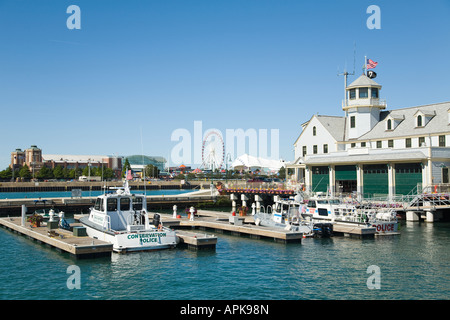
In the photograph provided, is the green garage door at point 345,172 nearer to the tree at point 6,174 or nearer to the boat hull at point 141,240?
the boat hull at point 141,240

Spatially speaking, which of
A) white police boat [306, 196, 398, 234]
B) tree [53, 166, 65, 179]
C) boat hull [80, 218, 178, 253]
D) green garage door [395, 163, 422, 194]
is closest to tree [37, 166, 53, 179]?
tree [53, 166, 65, 179]

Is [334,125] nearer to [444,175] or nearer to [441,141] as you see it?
[441,141]

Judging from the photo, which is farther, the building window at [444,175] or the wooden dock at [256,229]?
the building window at [444,175]

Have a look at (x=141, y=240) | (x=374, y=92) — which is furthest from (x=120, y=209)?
(x=374, y=92)

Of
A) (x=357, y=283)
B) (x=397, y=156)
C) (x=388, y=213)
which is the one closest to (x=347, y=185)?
(x=397, y=156)

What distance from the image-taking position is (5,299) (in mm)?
20266

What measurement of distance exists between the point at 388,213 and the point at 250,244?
13.8 m

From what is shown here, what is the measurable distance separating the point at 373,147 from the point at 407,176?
11332 mm

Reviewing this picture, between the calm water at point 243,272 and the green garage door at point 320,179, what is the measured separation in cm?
2909

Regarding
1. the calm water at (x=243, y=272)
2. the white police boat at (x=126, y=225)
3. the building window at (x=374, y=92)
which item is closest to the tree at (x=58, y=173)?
the building window at (x=374, y=92)

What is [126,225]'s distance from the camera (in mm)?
32625

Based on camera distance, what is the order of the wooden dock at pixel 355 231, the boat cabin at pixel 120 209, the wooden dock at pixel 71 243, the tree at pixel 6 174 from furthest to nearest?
the tree at pixel 6 174 → the wooden dock at pixel 355 231 → the boat cabin at pixel 120 209 → the wooden dock at pixel 71 243

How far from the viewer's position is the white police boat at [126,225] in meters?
29.0

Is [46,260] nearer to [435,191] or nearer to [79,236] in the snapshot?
[79,236]
